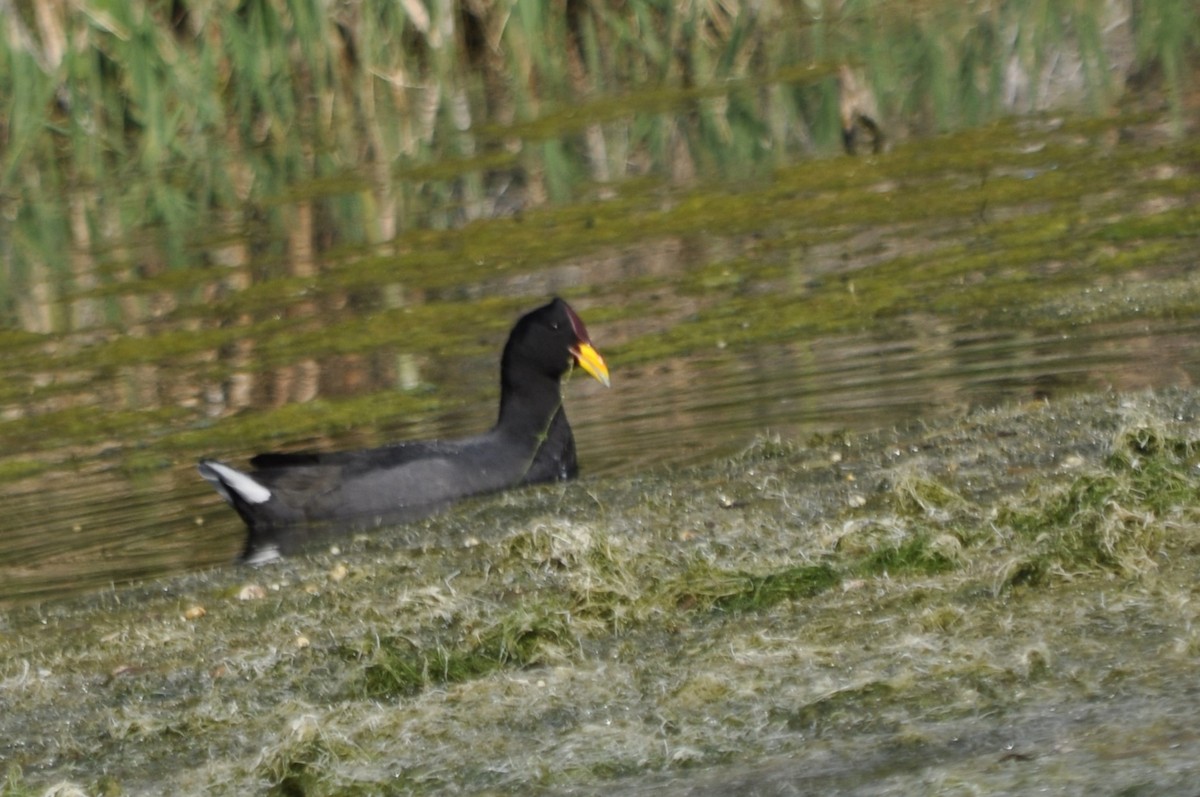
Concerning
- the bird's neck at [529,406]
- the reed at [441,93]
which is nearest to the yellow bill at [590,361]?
the bird's neck at [529,406]

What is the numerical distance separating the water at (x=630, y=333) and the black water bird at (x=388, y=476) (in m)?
0.17

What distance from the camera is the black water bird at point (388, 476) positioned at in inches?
301

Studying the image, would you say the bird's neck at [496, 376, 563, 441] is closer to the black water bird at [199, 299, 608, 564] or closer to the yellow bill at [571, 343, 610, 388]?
the black water bird at [199, 299, 608, 564]

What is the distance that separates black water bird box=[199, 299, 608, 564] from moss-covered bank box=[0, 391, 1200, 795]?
1235mm

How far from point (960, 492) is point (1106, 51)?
31.6 feet

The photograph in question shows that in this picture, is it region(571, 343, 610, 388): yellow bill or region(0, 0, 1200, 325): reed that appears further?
region(0, 0, 1200, 325): reed

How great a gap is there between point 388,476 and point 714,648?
3.41 meters

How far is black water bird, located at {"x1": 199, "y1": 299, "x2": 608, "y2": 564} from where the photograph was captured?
301 inches

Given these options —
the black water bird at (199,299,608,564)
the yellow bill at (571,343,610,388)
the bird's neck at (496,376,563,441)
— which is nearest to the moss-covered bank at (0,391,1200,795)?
the black water bird at (199,299,608,564)

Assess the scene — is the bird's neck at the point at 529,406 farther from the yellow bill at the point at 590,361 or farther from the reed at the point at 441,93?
the reed at the point at 441,93

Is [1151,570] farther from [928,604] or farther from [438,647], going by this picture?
[438,647]

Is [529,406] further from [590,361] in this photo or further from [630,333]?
[630,333]

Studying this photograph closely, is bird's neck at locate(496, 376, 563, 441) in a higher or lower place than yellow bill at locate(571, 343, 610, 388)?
lower

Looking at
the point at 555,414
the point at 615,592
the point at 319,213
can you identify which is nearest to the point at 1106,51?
the point at 319,213
